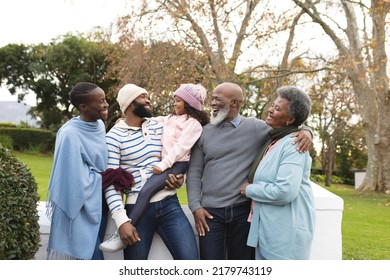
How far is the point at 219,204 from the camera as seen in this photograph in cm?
356

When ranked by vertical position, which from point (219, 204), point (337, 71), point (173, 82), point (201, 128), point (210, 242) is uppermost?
point (337, 71)

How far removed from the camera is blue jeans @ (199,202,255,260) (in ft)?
11.7

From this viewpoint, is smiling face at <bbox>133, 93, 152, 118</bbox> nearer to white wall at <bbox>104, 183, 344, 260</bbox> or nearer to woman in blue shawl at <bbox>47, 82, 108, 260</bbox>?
woman in blue shawl at <bbox>47, 82, 108, 260</bbox>

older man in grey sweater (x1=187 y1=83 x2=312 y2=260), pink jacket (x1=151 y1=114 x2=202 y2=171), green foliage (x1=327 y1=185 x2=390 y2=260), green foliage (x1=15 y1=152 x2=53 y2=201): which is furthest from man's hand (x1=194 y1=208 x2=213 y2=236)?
green foliage (x1=15 y1=152 x2=53 y2=201)

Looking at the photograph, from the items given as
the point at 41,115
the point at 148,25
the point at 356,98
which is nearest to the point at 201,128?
the point at 148,25

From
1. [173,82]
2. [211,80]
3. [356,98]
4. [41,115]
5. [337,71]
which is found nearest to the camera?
[173,82]

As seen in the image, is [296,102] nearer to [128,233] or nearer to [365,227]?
[128,233]

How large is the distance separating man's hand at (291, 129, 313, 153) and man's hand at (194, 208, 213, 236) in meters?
0.74

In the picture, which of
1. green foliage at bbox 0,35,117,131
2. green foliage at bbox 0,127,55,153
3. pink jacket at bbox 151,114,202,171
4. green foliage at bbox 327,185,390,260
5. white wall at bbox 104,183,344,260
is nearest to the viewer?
pink jacket at bbox 151,114,202,171

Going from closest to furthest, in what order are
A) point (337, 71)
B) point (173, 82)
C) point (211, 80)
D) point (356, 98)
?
point (173, 82) < point (211, 80) < point (337, 71) < point (356, 98)

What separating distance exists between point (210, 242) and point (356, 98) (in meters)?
17.2

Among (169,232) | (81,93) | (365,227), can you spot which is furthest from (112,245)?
(365,227)

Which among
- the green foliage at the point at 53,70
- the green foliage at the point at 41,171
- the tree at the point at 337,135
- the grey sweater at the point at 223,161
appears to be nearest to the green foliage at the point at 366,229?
the grey sweater at the point at 223,161

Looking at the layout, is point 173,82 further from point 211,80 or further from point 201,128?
point 201,128
